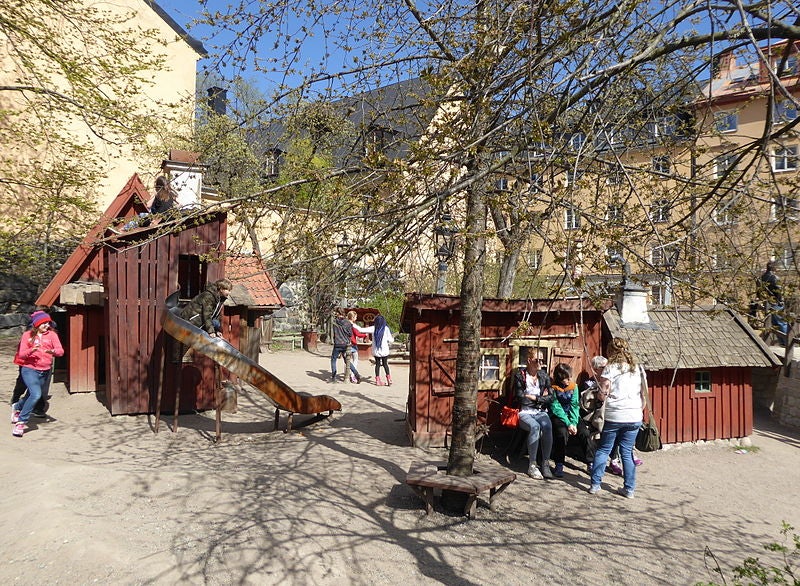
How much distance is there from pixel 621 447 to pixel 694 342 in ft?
14.6

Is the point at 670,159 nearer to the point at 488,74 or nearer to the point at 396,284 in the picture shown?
the point at 488,74

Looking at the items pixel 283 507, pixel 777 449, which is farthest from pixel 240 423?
pixel 777 449

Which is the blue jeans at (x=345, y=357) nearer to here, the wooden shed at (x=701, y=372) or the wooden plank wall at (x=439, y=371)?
the wooden plank wall at (x=439, y=371)

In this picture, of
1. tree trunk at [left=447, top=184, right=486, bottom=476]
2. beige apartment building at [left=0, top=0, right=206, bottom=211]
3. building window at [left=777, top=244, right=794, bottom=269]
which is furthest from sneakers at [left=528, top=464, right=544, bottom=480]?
beige apartment building at [left=0, top=0, right=206, bottom=211]

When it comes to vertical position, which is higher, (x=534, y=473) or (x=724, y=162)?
(x=724, y=162)

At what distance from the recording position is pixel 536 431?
7.42 m

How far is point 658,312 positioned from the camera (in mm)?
10578

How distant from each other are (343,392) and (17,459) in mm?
7339

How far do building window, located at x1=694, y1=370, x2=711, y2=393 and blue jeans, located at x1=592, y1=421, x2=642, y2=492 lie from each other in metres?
4.14

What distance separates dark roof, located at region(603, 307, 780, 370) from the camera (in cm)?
965

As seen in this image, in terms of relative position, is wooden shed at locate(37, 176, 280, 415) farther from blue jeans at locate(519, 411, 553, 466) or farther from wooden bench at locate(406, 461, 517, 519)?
blue jeans at locate(519, 411, 553, 466)

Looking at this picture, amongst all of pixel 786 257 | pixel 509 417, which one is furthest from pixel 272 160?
pixel 786 257

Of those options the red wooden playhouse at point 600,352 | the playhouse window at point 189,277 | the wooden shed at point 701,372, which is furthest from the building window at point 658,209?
the playhouse window at point 189,277

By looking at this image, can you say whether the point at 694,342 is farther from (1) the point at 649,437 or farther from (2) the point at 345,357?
(2) the point at 345,357
